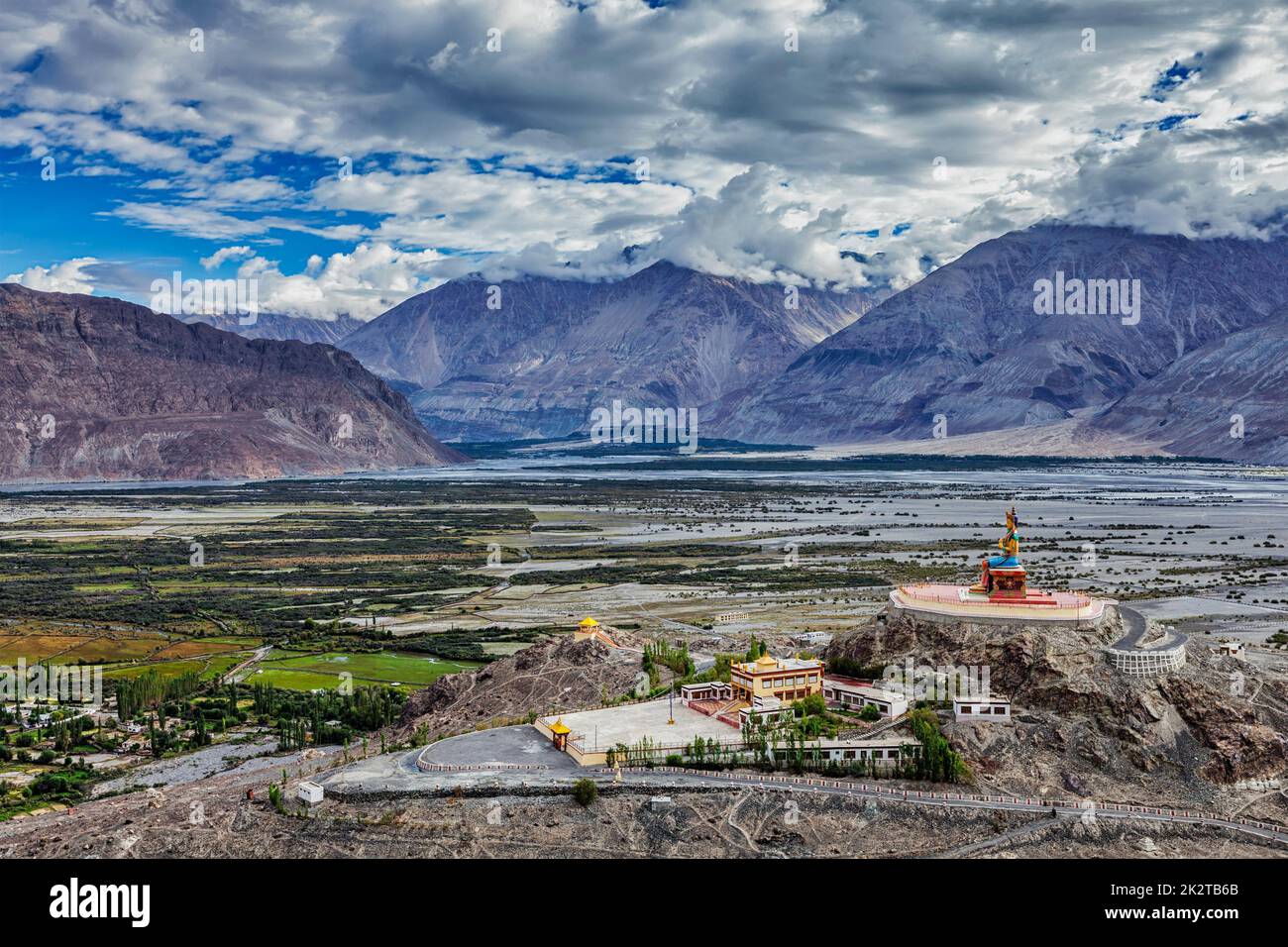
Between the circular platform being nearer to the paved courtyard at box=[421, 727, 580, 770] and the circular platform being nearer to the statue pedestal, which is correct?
the statue pedestal

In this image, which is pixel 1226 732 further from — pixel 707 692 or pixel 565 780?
pixel 565 780

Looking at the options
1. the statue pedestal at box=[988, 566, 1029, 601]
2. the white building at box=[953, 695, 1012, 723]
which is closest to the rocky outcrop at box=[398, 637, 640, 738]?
the white building at box=[953, 695, 1012, 723]

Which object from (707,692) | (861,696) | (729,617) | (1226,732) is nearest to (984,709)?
(861,696)

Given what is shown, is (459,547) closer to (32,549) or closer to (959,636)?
(32,549)

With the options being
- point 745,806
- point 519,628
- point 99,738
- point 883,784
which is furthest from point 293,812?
point 519,628

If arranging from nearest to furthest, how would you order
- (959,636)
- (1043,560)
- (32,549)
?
(959,636) < (1043,560) < (32,549)

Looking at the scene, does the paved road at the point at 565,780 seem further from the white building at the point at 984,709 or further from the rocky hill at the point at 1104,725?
the white building at the point at 984,709

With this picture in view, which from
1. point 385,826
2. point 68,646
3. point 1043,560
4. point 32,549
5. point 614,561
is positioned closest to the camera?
point 385,826

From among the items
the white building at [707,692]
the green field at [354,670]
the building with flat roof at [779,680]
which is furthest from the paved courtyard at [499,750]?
the green field at [354,670]
